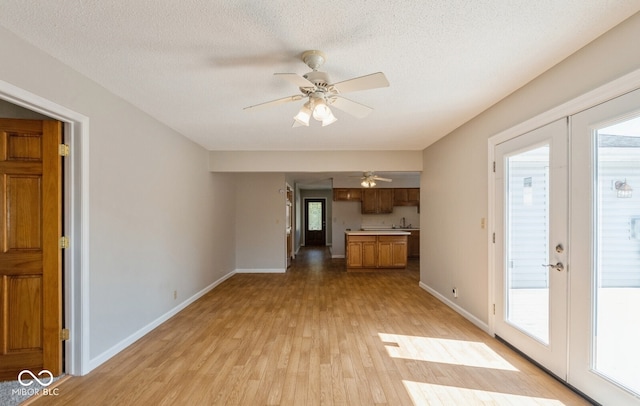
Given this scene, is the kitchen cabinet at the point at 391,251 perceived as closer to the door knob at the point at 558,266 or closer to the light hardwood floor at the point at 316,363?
the light hardwood floor at the point at 316,363

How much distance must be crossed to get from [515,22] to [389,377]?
2563mm

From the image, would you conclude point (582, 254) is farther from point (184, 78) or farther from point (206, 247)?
point (206, 247)

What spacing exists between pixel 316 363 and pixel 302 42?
250cm

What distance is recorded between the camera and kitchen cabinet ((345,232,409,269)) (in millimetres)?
6938

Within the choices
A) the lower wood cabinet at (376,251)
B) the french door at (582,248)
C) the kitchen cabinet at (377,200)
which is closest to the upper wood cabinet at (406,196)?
the kitchen cabinet at (377,200)

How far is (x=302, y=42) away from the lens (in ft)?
6.39

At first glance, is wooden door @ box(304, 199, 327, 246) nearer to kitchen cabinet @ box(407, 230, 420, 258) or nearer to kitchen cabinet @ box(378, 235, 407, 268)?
kitchen cabinet @ box(407, 230, 420, 258)

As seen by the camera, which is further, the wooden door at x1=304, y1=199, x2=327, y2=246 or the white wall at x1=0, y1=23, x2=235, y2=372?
the wooden door at x1=304, y1=199, x2=327, y2=246

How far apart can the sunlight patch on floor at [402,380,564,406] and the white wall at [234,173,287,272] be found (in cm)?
493

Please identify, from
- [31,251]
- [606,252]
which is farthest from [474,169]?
[31,251]

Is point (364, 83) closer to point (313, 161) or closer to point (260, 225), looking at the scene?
point (313, 161)

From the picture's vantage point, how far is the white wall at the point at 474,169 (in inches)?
74.9

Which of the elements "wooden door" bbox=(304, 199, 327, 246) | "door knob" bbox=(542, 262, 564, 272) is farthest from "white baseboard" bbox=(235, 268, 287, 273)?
"wooden door" bbox=(304, 199, 327, 246)

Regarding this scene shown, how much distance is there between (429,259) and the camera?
16.5 feet
